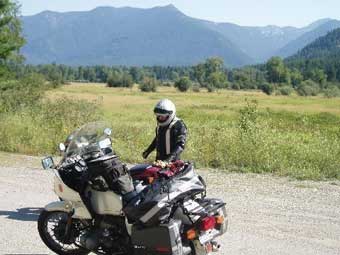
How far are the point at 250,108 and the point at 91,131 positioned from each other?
1040 centimetres

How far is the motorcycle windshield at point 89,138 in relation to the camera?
5827mm

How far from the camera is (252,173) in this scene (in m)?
11.9

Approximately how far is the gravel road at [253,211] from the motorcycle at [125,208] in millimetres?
804

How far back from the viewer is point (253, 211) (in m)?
8.46

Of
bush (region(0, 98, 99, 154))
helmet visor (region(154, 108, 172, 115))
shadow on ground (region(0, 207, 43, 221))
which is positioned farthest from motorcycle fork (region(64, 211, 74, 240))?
bush (region(0, 98, 99, 154))

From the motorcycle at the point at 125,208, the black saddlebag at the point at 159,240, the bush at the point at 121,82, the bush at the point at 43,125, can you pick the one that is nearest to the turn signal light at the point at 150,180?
the motorcycle at the point at 125,208

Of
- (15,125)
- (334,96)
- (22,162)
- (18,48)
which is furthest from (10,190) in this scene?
(334,96)

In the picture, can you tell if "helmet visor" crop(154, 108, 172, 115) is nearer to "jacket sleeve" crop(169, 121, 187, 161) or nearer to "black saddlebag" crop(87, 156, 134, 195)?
"jacket sleeve" crop(169, 121, 187, 161)

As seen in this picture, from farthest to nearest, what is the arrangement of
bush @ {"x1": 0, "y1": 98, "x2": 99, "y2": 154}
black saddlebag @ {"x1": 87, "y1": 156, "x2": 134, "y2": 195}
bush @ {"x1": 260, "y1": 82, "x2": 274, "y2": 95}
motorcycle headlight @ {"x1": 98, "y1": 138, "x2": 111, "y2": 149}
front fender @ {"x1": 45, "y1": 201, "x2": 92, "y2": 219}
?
bush @ {"x1": 260, "y1": 82, "x2": 274, "y2": 95}
bush @ {"x1": 0, "y1": 98, "x2": 99, "y2": 154}
front fender @ {"x1": 45, "y1": 201, "x2": 92, "y2": 219}
motorcycle headlight @ {"x1": 98, "y1": 138, "x2": 111, "y2": 149}
black saddlebag @ {"x1": 87, "y1": 156, "x2": 134, "y2": 195}

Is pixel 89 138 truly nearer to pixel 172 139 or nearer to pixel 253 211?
pixel 172 139

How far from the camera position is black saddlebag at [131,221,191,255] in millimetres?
5270

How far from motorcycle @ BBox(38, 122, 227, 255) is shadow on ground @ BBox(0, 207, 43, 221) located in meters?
1.82

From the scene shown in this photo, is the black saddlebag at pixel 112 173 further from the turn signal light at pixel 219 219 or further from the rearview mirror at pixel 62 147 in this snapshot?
the turn signal light at pixel 219 219

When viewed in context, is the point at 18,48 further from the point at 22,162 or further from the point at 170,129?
the point at 170,129
